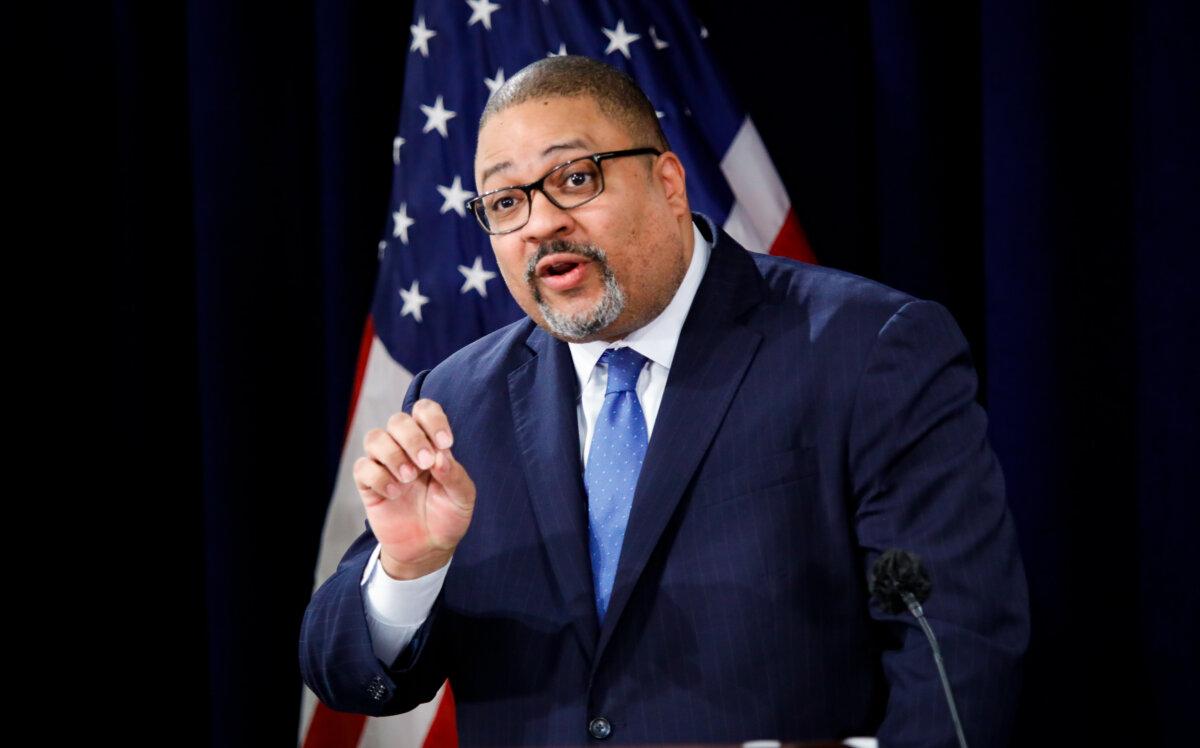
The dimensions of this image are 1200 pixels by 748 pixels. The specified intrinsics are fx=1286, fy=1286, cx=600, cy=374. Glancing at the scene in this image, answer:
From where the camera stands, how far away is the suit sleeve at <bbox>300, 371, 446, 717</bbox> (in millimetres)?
1767

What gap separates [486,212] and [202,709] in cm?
194

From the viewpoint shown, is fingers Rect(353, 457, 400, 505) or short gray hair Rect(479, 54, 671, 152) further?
short gray hair Rect(479, 54, 671, 152)

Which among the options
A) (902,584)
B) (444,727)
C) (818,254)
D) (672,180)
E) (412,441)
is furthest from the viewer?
(818,254)

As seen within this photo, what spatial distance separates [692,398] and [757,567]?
0.81 feet

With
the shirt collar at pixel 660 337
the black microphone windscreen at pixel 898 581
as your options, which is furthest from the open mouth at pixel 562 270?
the black microphone windscreen at pixel 898 581

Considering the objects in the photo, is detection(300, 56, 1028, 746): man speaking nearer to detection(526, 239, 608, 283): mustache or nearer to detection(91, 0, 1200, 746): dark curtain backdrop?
detection(526, 239, 608, 283): mustache

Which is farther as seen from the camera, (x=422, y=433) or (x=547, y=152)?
(x=547, y=152)

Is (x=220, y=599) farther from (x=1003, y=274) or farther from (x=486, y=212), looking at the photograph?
(x=1003, y=274)

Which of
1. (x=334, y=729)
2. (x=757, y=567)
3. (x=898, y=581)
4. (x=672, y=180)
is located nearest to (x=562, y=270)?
(x=672, y=180)

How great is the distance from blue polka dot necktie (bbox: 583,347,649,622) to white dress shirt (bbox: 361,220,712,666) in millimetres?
21

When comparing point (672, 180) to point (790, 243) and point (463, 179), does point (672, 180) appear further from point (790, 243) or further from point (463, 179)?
point (463, 179)

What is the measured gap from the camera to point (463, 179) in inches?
102

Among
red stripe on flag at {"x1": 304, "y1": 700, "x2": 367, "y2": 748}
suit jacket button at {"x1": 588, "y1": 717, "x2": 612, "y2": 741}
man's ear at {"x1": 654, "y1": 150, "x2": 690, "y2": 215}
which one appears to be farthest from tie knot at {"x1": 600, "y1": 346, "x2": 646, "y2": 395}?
red stripe on flag at {"x1": 304, "y1": 700, "x2": 367, "y2": 748}

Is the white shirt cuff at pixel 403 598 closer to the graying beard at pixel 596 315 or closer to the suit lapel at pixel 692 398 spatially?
the suit lapel at pixel 692 398
